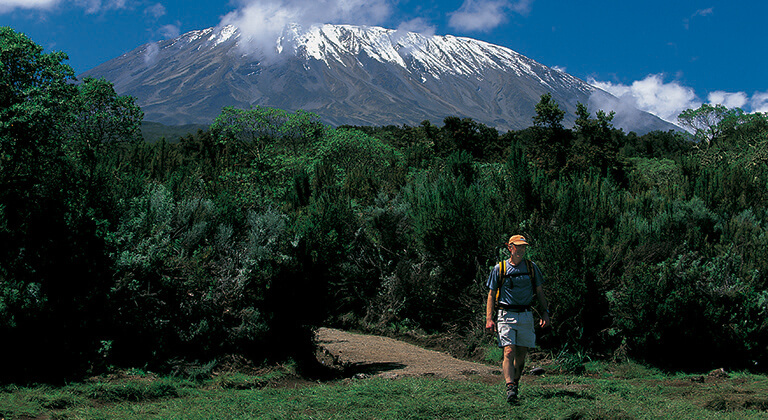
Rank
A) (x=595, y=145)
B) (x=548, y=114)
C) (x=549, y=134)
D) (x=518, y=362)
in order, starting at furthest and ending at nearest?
(x=549, y=134) < (x=548, y=114) < (x=595, y=145) < (x=518, y=362)

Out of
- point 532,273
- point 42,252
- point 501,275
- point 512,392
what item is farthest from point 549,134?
point 42,252

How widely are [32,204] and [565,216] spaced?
8.25 m

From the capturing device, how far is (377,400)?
5.09m

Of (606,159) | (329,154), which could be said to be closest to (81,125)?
(329,154)

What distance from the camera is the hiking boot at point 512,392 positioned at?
16.3 ft

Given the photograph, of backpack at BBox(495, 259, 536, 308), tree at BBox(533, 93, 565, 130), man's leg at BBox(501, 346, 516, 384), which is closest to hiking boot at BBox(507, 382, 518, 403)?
man's leg at BBox(501, 346, 516, 384)

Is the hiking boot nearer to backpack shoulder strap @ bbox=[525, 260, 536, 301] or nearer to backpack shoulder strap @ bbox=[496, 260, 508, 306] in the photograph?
backpack shoulder strap @ bbox=[496, 260, 508, 306]

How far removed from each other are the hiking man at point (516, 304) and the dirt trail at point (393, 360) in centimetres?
166

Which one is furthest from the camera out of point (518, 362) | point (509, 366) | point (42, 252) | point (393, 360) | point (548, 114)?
point (548, 114)

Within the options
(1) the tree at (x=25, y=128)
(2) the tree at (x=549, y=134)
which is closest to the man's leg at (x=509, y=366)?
(1) the tree at (x=25, y=128)

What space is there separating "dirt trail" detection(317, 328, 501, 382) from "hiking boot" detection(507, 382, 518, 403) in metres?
1.75

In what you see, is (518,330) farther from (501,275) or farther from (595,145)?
(595,145)

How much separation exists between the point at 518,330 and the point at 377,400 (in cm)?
141

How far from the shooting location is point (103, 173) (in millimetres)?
7945
